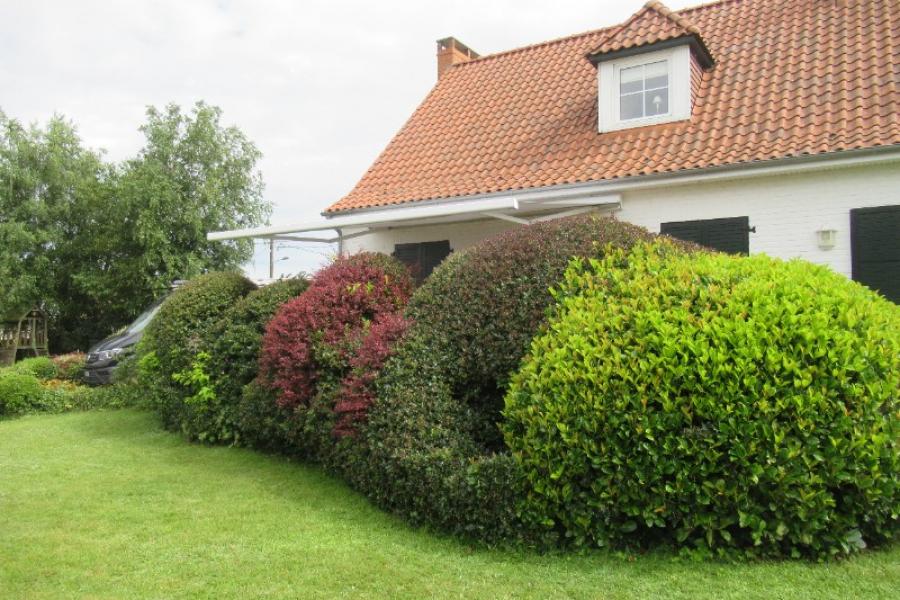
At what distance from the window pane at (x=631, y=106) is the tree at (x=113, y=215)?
13.5 meters

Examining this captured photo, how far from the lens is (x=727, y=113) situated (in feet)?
35.3

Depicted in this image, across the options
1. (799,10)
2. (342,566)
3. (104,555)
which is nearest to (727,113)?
(799,10)

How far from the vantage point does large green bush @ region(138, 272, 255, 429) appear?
913 cm

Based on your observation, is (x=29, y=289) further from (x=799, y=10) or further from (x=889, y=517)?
(x=889, y=517)

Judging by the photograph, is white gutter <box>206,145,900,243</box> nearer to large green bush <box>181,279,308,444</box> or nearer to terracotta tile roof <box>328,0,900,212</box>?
terracotta tile roof <box>328,0,900,212</box>

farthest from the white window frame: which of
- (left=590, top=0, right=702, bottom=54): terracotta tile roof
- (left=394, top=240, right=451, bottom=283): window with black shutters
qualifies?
(left=394, top=240, right=451, bottom=283): window with black shutters

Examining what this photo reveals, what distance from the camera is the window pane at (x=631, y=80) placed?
11.6m

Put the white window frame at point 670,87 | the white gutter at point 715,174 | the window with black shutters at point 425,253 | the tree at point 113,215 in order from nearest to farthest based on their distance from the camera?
the white gutter at point 715,174, the white window frame at point 670,87, the window with black shutters at point 425,253, the tree at point 113,215

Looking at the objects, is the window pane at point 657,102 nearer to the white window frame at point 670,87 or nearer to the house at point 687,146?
the house at point 687,146

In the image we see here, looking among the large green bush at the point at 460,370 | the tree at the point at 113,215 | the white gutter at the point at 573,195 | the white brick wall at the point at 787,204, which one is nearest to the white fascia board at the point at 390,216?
the white gutter at the point at 573,195

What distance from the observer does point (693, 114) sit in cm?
1109

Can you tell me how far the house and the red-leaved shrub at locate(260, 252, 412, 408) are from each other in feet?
9.79

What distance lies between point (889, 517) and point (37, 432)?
10767 mm

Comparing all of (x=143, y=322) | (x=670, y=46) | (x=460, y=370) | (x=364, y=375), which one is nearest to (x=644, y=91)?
(x=670, y=46)
